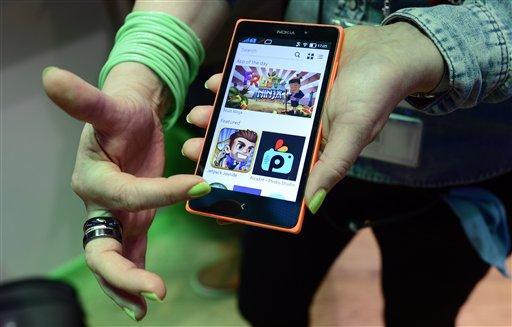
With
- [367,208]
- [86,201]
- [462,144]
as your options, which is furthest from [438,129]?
[86,201]

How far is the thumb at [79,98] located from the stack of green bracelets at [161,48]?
0.25ft

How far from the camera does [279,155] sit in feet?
1.59

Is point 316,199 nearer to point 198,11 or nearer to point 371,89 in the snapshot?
point 371,89

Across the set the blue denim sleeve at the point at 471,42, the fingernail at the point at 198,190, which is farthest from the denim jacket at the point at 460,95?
the fingernail at the point at 198,190

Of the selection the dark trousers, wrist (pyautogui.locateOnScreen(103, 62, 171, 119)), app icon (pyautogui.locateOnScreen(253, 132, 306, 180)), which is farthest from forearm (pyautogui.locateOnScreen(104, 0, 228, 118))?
the dark trousers

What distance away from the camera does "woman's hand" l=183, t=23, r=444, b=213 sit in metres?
0.40

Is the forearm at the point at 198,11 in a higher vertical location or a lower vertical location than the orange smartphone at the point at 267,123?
higher

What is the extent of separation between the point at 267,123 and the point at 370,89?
0.12m

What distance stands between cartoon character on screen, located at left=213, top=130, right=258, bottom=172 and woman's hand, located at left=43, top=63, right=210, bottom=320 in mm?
58

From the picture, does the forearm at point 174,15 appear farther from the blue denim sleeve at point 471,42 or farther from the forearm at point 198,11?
the blue denim sleeve at point 471,42

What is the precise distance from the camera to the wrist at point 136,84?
0.48 metres

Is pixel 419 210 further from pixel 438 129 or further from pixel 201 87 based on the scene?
pixel 201 87

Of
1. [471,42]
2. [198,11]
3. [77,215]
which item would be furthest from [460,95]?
[77,215]

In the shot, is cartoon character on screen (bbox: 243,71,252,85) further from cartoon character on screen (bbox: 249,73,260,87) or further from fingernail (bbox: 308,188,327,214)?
fingernail (bbox: 308,188,327,214)
